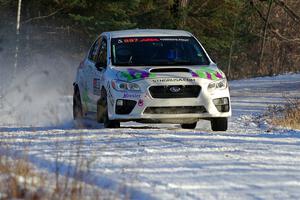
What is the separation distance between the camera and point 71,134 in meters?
9.59

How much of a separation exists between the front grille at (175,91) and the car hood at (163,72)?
0.54 ft

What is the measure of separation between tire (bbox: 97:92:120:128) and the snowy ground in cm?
92

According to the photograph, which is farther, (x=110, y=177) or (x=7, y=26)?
(x=7, y=26)

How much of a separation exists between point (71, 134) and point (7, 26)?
2550 cm

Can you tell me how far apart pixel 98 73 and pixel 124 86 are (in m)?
1.02

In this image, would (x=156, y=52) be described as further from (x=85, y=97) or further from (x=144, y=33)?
(x=85, y=97)

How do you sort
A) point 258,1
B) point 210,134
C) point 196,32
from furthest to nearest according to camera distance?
point 258,1 < point 196,32 < point 210,134

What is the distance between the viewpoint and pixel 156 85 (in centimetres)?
1116

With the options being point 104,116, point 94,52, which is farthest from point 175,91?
point 94,52

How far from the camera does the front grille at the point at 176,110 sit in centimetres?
1119

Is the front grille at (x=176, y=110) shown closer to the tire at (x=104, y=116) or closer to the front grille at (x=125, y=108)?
the front grille at (x=125, y=108)

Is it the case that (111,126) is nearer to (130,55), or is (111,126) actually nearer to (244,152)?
(130,55)

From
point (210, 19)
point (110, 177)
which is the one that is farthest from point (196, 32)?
point (110, 177)

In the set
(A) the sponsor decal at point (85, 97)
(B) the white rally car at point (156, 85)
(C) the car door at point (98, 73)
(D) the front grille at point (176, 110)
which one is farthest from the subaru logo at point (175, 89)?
(A) the sponsor decal at point (85, 97)
